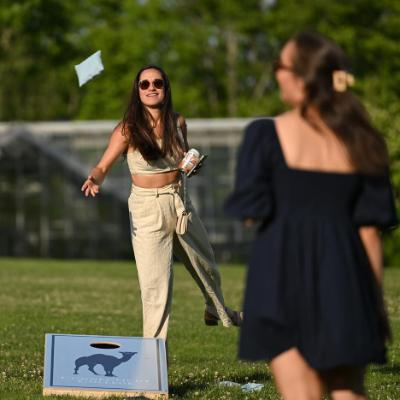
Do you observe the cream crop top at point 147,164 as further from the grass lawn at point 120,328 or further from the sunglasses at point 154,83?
the grass lawn at point 120,328

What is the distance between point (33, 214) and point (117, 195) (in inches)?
113

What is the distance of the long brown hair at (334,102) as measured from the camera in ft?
15.5

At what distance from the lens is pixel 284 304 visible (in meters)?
4.69

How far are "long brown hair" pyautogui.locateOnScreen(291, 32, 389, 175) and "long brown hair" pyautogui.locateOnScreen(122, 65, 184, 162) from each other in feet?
9.64

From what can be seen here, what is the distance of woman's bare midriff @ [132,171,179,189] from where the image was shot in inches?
304

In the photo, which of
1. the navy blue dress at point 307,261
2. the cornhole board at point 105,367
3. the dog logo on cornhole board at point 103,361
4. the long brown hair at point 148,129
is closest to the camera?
the navy blue dress at point 307,261

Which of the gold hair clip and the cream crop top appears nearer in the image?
Result: the gold hair clip

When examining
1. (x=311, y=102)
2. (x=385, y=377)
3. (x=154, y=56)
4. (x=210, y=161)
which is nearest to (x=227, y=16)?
(x=154, y=56)

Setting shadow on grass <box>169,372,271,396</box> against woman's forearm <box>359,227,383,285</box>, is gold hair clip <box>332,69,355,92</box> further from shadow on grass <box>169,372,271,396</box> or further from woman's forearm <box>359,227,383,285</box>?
shadow on grass <box>169,372,271,396</box>

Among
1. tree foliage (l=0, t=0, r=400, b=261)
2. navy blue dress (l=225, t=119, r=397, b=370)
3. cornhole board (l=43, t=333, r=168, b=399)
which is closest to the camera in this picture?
navy blue dress (l=225, t=119, r=397, b=370)

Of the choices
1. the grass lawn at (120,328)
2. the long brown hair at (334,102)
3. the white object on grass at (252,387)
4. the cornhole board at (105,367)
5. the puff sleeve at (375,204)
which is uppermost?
the long brown hair at (334,102)

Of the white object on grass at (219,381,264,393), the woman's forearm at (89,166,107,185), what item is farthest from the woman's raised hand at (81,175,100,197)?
the white object on grass at (219,381,264,393)

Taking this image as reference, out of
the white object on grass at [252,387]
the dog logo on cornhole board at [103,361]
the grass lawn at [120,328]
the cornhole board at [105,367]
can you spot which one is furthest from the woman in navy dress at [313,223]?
the white object on grass at [252,387]

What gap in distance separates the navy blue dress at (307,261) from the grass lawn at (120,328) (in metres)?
3.04
